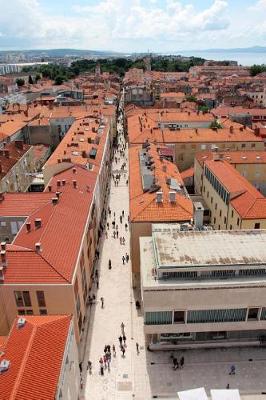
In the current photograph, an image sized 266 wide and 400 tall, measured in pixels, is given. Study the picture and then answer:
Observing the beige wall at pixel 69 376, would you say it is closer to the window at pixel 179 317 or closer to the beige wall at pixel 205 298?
the beige wall at pixel 205 298

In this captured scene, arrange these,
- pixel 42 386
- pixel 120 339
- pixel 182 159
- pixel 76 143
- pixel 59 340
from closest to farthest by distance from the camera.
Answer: pixel 42 386
pixel 59 340
pixel 120 339
pixel 76 143
pixel 182 159

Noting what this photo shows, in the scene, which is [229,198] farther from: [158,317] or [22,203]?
[22,203]

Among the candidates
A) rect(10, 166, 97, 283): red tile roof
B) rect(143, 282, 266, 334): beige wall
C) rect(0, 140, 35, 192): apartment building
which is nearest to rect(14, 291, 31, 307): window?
rect(10, 166, 97, 283): red tile roof

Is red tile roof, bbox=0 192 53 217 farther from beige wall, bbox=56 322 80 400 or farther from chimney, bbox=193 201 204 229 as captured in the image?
beige wall, bbox=56 322 80 400

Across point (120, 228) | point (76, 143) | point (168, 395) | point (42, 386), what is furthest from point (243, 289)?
point (76, 143)

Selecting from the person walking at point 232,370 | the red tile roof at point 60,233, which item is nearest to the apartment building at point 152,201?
the red tile roof at point 60,233

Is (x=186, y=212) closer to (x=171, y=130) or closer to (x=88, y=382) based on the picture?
(x=88, y=382)
